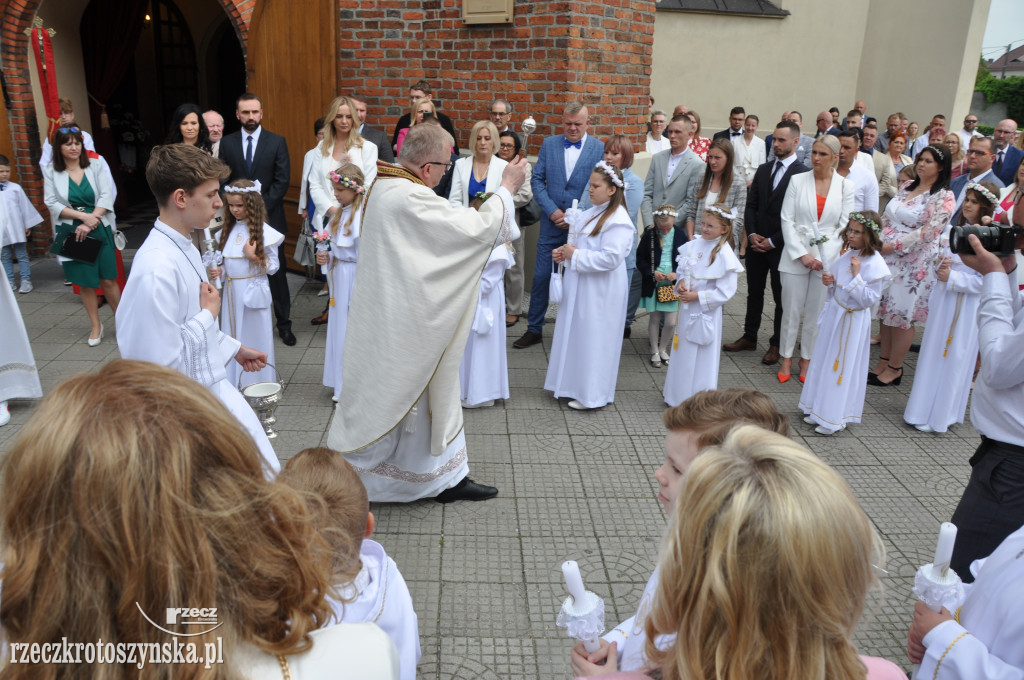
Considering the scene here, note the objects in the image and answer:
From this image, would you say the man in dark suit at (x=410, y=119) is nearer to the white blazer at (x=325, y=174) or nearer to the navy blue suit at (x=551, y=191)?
the white blazer at (x=325, y=174)

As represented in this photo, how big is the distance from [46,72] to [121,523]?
11347mm

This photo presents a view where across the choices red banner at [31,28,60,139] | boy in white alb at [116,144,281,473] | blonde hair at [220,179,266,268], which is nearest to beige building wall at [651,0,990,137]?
red banner at [31,28,60,139]

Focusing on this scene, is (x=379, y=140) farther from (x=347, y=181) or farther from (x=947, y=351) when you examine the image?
(x=947, y=351)

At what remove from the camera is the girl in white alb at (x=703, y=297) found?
575cm

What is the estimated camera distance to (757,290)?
7.62 m

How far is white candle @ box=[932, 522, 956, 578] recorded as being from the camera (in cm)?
188

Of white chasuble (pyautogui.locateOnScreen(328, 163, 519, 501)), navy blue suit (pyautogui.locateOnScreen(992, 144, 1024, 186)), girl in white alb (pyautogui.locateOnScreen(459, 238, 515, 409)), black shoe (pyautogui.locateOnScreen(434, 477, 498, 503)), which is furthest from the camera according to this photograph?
navy blue suit (pyautogui.locateOnScreen(992, 144, 1024, 186))

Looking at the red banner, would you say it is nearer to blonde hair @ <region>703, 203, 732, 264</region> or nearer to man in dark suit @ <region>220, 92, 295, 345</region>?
man in dark suit @ <region>220, 92, 295, 345</region>

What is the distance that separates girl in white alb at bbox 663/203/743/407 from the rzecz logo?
5061 millimetres

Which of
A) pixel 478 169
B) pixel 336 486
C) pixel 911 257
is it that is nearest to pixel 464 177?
pixel 478 169

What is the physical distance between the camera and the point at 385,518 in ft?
14.3

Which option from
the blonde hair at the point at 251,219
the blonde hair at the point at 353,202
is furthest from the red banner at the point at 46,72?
the blonde hair at the point at 353,202

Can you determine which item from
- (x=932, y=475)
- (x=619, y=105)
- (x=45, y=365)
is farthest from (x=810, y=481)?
(x=619, y=105)

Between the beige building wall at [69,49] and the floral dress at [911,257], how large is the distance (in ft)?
36.4
